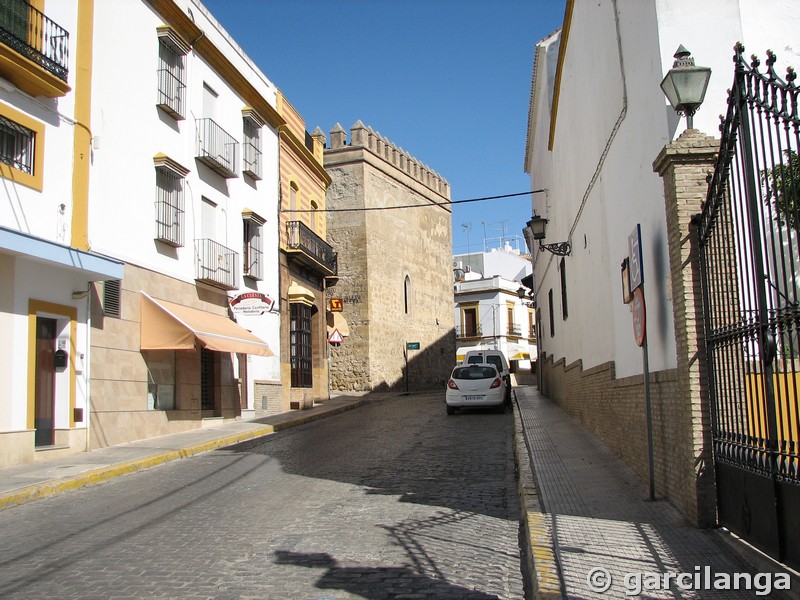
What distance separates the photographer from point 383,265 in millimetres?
36562

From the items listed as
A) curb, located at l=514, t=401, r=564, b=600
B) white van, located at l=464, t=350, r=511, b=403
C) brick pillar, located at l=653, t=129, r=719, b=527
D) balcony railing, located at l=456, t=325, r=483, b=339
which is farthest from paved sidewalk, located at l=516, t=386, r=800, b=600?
balcony railing, located at l=456, t=325, r=483, b=339

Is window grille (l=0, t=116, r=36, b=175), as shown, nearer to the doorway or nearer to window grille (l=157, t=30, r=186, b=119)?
the doorway

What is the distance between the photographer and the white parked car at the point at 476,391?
62.5 ft

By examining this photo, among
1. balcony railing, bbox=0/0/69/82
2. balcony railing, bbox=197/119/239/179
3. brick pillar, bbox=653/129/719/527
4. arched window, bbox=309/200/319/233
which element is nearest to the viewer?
brick pillar, bbox=653/129/719/527

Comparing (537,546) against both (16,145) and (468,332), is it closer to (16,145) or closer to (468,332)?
(16,145)

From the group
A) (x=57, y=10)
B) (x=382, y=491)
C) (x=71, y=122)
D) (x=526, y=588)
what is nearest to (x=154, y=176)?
(x=71, y=122)

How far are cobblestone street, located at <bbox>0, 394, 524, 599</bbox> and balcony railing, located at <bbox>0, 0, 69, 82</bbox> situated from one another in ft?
21.9

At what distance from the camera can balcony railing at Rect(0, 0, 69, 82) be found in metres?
11.3

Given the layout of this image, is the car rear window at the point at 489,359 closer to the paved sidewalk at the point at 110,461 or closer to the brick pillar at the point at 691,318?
the paved sidewalk at the point at 110,461

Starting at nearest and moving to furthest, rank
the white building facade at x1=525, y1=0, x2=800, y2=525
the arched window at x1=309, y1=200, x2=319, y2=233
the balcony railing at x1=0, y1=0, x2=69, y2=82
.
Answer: the white building facade at x1=525, y1=0, x2=800, y2=525
the balcony railing at x1=0, y1=0, x2=69, y2=82
the arched window at x1=309, y1=200, x2=319, y2=233

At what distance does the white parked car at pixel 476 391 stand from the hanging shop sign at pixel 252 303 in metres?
5.19

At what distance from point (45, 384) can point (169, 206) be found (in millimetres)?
5274

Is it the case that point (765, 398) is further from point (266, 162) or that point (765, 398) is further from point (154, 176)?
point (266, 162)

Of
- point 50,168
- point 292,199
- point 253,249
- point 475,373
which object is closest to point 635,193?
point 50,168
